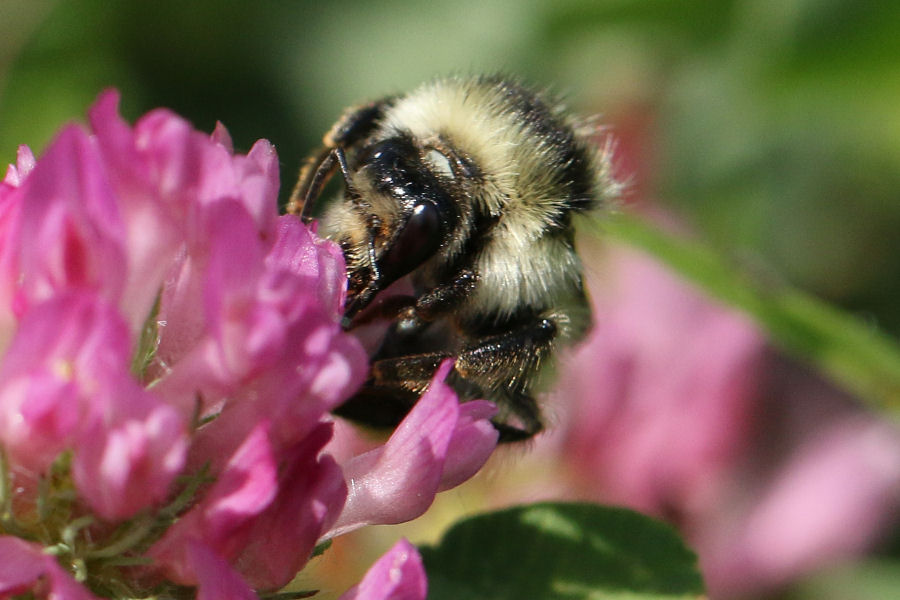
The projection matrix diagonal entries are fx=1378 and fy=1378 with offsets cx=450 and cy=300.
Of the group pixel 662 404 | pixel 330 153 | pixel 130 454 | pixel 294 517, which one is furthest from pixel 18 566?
pixel 662 404

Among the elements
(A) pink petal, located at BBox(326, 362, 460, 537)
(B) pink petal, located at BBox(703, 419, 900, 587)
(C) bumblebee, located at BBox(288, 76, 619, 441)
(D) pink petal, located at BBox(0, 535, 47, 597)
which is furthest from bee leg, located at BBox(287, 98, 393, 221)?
(B) pink petal, located at BBox(703, 419, 900, 587)

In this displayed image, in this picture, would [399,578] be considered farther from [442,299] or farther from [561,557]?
[561,557]

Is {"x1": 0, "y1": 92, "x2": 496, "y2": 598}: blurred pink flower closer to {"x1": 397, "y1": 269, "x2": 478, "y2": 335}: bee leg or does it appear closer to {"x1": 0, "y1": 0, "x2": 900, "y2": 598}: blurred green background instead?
{"x1": 397, "y1": 269, "x2": 478, "y2": 335}: bee leg

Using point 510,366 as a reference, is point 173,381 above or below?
below

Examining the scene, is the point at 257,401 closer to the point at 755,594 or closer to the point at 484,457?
the point at 484,457

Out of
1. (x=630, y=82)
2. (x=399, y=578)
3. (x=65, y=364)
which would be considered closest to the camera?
(x=65, y=364)

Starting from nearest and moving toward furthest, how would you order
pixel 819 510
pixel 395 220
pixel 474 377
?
pixel 395 220, pixel 474 377, pixel 819 510

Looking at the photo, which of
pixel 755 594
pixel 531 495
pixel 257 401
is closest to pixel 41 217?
pixel 257 401
